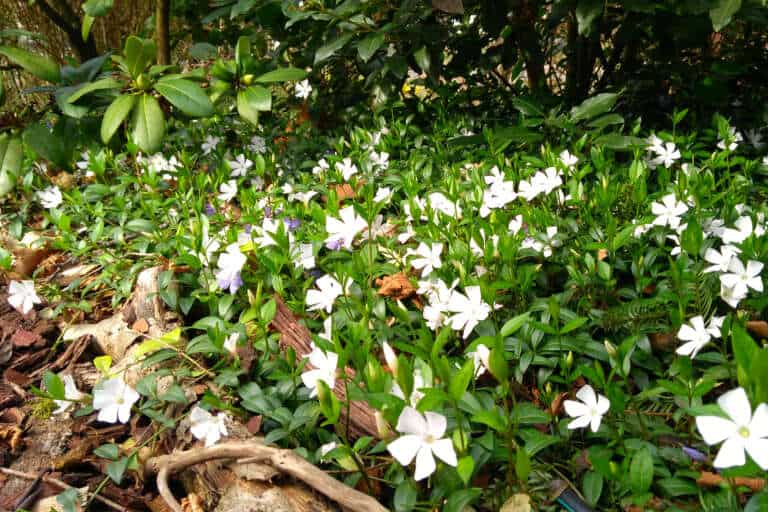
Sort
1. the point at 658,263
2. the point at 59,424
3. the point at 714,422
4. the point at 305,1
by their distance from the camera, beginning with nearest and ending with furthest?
the point at 714,422, the point at 59,424, the point at 658,263, the point at 305,1

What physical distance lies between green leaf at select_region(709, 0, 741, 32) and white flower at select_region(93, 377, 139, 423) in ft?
6.81

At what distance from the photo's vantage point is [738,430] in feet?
2.97

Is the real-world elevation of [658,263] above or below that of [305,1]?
below

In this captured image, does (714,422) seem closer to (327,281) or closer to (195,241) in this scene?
(327,281)

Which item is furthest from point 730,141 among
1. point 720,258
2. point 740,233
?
point 720,258

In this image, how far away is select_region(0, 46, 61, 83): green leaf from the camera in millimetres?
1799

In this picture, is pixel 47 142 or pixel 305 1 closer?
pixel 47 142

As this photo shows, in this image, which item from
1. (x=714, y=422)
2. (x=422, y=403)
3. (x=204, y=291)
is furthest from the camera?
A: (x=204, y=291)

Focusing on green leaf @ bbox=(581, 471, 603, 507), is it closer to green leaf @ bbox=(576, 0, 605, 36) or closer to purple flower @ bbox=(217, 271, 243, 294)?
purple flower @ bbox=(217, 271, 243, 294)

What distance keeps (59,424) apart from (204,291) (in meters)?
0.55

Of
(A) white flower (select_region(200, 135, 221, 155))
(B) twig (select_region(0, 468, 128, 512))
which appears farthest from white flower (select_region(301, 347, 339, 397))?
(A) white flower (select_region(200, 135, 221, 155))

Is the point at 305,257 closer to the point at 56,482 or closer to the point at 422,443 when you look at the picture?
the point at 56,482

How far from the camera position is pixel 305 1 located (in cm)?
288

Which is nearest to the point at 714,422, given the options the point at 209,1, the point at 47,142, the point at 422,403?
the point at 422,403
